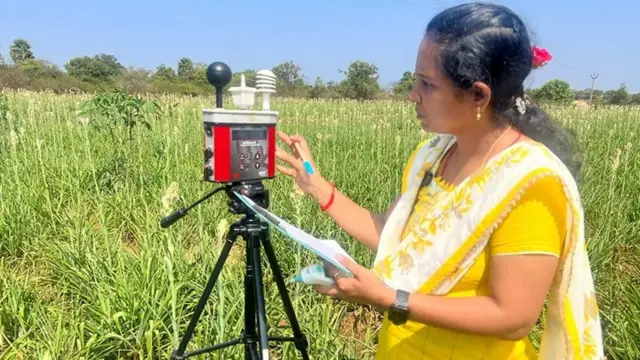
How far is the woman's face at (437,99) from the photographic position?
0.99m

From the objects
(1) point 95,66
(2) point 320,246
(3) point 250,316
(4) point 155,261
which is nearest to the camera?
(2) point 320,246

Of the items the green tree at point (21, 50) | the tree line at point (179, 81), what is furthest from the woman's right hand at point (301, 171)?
the green tree at point (21, 50)

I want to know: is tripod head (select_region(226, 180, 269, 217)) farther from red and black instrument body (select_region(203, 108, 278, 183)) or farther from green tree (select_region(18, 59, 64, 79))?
green tree (select_region(18, 59, 64, 79))

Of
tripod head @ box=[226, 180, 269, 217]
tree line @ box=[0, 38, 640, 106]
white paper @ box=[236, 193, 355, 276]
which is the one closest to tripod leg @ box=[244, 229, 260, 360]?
tripod head @ box=[226, 180, 269, 217]

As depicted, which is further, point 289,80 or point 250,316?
point 289,80

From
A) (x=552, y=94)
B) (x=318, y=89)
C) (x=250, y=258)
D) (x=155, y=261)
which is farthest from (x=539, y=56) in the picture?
(x=318, y=89)

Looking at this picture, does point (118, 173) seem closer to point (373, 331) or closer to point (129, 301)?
point (129, 301)

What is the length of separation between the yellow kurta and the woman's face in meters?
0.17

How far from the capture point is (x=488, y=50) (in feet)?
3.04

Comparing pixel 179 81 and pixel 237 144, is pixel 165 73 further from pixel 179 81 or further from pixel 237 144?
pixel 237 144

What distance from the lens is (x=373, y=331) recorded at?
7.52 feet

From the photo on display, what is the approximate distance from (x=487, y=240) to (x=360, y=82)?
33268mm

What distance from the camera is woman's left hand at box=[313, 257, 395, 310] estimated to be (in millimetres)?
848

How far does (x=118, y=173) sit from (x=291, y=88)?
28.3m
